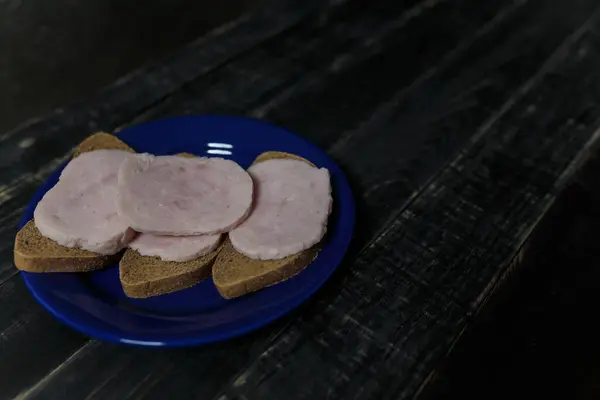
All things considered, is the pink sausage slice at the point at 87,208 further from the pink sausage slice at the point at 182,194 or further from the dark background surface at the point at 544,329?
the dark background surface at the point at 544,329

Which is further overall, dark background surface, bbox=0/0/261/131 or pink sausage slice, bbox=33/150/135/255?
dark background surface, bbox=0/0/261/131

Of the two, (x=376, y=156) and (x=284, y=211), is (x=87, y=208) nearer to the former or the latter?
(x=284, y=211)

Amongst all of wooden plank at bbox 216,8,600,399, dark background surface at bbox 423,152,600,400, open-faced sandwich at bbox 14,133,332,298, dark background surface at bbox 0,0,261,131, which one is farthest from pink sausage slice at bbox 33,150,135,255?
dark background surface at bbox 0,0,261,131

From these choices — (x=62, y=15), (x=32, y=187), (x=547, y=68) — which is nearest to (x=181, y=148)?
(x=32, y=187)

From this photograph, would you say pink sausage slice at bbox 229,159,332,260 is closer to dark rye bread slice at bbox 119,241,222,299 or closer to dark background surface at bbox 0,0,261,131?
dark rye bread slice at bbox 119,241,222,299

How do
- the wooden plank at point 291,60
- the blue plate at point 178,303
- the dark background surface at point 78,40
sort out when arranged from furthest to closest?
the dark background surface at point 78,40
the wooden plank at point 291,60
the blue plate at point 178,303

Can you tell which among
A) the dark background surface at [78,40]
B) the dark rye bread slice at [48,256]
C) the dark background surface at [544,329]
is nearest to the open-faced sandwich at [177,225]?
the dark rye bread slice at [48,256]
